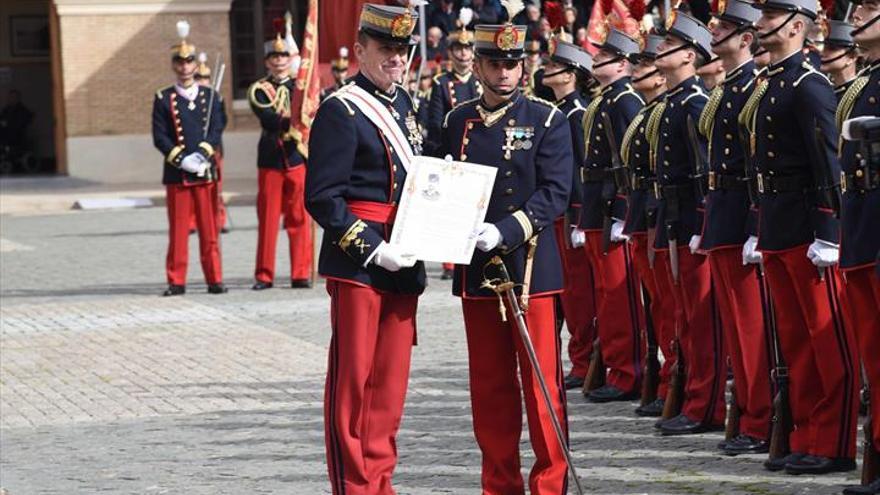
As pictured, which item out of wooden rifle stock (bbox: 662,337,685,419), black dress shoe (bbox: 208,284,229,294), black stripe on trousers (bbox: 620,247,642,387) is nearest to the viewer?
wooden rifle stock (bbox: 662,337,685,419)

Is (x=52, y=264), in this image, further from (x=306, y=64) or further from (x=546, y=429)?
(x=546, y=429)

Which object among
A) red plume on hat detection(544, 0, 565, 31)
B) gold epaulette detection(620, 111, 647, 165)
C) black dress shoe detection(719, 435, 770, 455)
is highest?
red plume on hat detection(544, 0, 565, 31)

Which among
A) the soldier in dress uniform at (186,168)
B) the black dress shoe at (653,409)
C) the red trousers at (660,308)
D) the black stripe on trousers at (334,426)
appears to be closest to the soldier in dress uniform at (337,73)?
the soldier in dress uniform at (186,168)

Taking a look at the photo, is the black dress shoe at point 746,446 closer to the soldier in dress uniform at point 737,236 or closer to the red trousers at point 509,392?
the soldier in dress uniform at point 737,236

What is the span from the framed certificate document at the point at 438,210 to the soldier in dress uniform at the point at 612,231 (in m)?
3.55

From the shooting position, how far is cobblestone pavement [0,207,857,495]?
8719 millimetres

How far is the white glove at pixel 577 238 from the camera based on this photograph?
440 inches

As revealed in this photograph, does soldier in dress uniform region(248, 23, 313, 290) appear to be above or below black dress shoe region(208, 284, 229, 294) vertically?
above

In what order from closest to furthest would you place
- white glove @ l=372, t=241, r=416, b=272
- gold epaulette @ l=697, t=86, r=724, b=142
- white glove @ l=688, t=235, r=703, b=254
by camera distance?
white glove @ l=372, t=241, r=416, b=272 < gold epaulette @ l=697, t=86, r=724, b=142 < white glove @ l=688, t=235, r=703, b=254

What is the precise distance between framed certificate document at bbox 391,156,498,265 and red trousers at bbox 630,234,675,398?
3081 millimetres

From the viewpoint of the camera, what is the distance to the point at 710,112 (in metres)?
9.01

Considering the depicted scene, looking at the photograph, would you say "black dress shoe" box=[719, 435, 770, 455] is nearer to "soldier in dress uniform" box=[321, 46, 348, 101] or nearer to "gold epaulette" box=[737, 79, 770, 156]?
"gold epaulette" box=[737, 79, 770, 156]

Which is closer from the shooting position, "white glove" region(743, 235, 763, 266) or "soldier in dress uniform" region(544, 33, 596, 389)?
"white glove" region(743, 235, 763, 266)

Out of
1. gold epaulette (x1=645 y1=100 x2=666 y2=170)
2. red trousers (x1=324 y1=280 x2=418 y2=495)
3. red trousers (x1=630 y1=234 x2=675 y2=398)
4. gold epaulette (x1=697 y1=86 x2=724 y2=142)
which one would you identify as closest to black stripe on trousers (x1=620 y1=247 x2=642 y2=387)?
red trousers (x1=630 y1=234 x2=675 y2=398)
